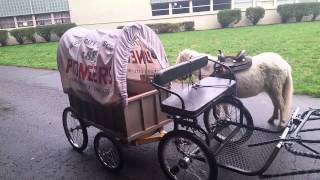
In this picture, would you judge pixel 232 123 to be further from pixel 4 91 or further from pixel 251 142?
pixel 4 91

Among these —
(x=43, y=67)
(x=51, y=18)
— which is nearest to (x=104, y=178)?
(x=43, y=67)

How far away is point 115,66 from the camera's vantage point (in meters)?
4.34

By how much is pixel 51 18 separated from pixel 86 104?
1126 inches

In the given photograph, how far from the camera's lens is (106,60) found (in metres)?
4.46

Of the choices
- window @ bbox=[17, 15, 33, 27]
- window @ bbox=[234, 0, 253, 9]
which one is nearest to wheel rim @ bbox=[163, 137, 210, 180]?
window @ bbox=[234, 0, 253, 9]

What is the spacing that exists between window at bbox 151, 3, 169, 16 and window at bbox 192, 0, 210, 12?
235 cm

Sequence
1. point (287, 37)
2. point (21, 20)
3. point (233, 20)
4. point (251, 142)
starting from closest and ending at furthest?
point (251, 142) < point (287, 37) < point (233, 20) < point (21, 20)

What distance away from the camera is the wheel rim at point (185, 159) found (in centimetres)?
434

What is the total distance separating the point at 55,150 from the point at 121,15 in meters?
24.7

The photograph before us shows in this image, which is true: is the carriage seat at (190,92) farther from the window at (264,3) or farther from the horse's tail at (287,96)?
the window at (264,3)

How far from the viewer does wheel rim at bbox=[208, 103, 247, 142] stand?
5.03 meters

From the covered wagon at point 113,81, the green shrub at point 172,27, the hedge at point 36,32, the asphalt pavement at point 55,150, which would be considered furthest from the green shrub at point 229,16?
the covered wagon at point 113,81

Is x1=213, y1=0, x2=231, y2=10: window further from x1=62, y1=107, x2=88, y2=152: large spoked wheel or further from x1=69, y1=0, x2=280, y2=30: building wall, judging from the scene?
x1=62, y1=107, x2=88, y2=152: large spoked wheel

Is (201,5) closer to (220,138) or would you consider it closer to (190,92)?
(220,138)
